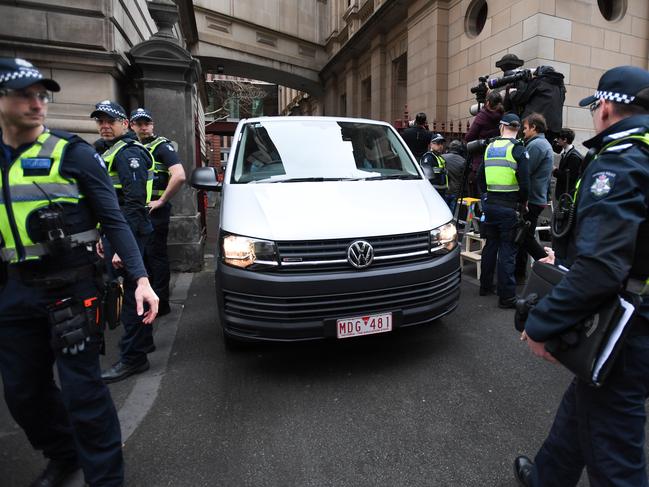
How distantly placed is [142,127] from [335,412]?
3261mm

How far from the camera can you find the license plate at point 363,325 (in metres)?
3.18

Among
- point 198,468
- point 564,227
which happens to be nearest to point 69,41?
point 198,468

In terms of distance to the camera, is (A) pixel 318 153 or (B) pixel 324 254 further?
(A) pixel 318 153

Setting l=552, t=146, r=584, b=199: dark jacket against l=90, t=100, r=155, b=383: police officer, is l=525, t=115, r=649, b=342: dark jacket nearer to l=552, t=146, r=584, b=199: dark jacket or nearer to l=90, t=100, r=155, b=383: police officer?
l=90, t=100, r=155, b=383: police officer

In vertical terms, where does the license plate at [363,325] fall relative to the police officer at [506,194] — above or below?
below

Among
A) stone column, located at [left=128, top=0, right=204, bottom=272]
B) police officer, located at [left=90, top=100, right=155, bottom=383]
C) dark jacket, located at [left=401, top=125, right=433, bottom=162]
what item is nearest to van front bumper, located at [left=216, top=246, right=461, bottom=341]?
police officer, located at [left=90, top=100, right=155, bottom=383]

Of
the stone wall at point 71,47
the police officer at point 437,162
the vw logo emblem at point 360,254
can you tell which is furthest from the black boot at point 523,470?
the stone wall at point 71,47

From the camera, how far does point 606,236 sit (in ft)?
4.95

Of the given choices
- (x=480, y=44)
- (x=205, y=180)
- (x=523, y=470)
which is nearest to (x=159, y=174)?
(x=205, y=180)

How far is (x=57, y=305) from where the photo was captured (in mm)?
1961

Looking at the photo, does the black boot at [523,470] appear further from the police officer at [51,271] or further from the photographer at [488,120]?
the photographer at [488,120]

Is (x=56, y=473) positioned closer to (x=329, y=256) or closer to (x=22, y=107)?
(x=22, y=107)

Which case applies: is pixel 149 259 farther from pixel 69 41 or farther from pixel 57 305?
pixel 69 41

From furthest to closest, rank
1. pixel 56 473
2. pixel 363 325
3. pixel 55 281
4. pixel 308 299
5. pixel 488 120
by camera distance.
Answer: pixel 488 120 → pixel 363 325 → pixel 308 299 → pixel 56 473 → pixel 55 281
